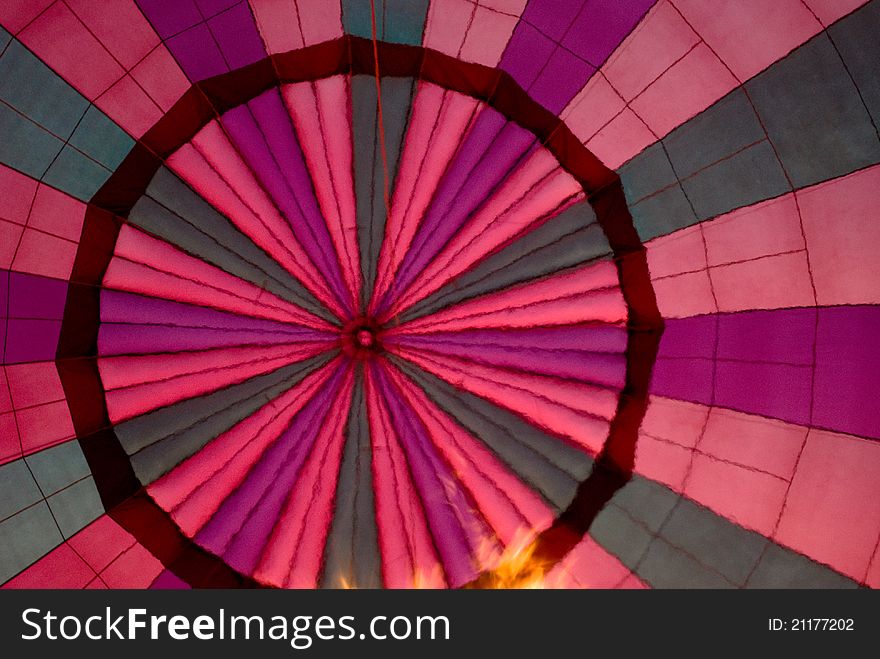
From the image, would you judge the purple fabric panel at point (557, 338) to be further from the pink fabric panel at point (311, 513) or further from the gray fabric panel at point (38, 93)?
the gray fabric panel at point (38, 93)

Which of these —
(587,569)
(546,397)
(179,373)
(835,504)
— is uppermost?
(179,373)

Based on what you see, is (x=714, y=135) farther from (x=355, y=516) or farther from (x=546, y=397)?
(x=355, y=516)

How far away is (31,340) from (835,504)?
3.14 metres

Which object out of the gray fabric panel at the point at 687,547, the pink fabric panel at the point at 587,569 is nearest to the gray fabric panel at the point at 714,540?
the gray fabric panel at the point at 687,547

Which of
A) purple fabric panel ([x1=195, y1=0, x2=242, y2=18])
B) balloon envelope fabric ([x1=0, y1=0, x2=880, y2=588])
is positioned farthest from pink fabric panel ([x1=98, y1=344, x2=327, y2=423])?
purple fabric panel ([x1=195, y1=0, x2=242, y2=18])

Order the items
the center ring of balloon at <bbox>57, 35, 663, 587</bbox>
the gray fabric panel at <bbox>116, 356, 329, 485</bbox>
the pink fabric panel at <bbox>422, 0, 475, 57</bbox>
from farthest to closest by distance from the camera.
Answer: the gray fabric panel at <bbox>116, 356, 329, 485</bbox>
the center ring of balloon at <bbox>57, 35, 663, 587</bbox>
the pink fabric panel at <bbox>422, 0, 475, 57</bbox>

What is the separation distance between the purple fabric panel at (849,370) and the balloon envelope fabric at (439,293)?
0.5 inches

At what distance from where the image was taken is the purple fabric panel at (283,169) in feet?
8.05

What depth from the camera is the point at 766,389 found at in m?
2.50

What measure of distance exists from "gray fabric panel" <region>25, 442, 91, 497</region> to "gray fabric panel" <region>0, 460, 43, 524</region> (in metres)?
0.03

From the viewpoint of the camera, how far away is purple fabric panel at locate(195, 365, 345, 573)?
2.62 m

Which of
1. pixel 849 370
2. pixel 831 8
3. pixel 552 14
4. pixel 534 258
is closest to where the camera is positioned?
pixel 831 8

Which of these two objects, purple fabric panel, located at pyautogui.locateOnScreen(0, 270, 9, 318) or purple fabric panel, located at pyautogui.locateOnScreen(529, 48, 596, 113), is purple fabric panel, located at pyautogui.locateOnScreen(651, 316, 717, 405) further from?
purple fabric panel, located at pyautogui.locateOnScreen(0, 270, 9, 318)

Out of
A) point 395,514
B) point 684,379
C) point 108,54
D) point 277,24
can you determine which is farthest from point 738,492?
point 108,54
